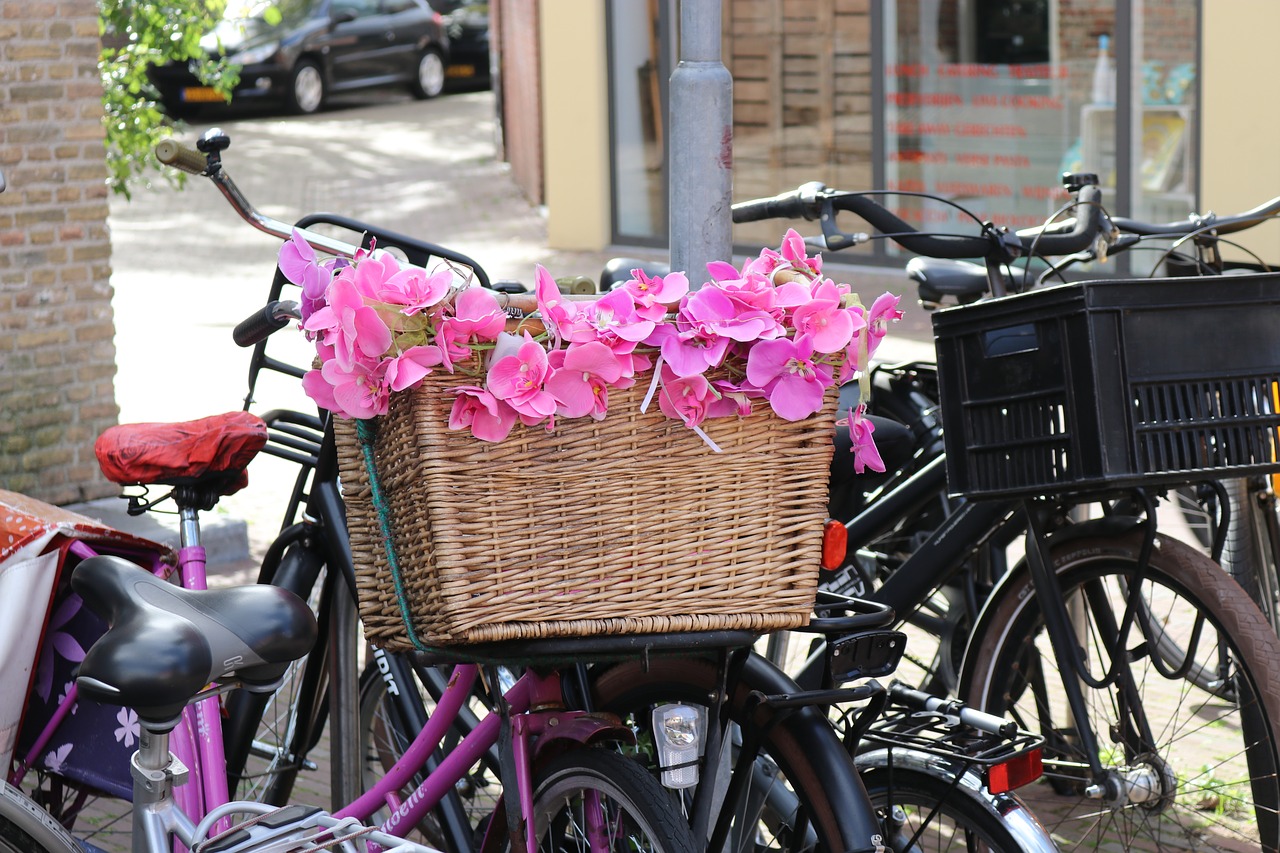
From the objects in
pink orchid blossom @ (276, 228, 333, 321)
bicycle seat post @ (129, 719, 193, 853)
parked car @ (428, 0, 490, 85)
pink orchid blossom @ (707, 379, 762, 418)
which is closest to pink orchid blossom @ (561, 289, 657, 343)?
pink orchid blossom @ (707, 379, 762, 418)

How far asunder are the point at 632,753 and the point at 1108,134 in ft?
27.6

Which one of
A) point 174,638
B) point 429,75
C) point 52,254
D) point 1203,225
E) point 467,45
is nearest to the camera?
point 174,638

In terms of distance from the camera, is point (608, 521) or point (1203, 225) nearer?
point (608, 521)

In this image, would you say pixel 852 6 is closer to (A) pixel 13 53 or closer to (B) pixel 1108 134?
(B) pixel 1108 134

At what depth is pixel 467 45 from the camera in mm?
22578

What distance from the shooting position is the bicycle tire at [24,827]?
2572 mm

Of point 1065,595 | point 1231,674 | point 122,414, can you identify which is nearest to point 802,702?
point 1065,595

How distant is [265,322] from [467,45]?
2069 centimetres

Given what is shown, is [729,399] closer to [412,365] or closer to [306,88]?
[412,365]

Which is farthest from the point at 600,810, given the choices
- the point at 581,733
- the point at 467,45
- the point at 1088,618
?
the point at 467,45

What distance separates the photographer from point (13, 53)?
556cm

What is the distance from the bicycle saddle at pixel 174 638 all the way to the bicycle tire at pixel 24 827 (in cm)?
47

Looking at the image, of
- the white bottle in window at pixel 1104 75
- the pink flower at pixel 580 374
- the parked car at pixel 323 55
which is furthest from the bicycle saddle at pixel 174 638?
the parked car at pixel 323 55

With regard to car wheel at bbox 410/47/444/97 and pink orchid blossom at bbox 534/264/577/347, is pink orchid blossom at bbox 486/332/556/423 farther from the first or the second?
car wheel at bbox 410/47/444/97
